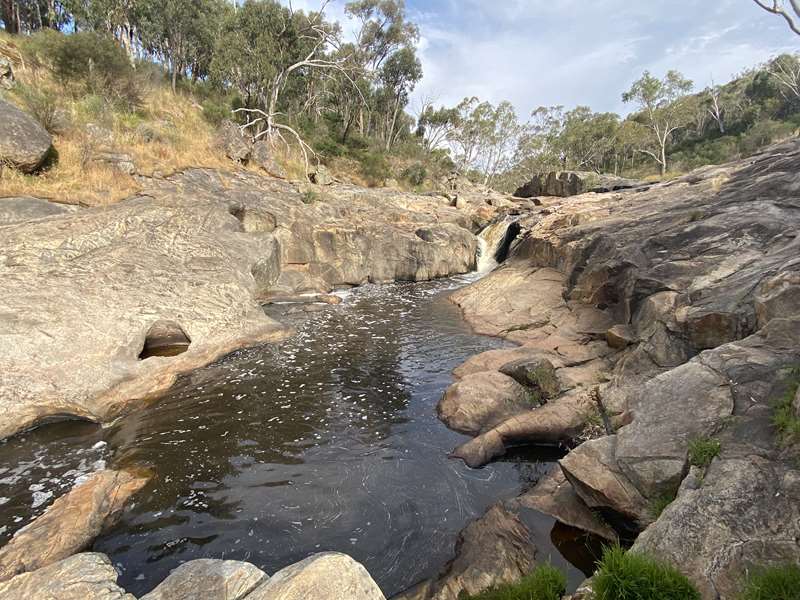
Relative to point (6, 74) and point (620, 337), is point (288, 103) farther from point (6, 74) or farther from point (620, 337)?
point (620, 337)

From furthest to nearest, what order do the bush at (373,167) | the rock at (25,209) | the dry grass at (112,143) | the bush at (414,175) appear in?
the bush at (414,175) < the bush at (373,167) < the dry grass at (112,143) < the rock at (25,209)

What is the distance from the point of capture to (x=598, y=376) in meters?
8.77

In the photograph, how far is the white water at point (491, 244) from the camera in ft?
84.6

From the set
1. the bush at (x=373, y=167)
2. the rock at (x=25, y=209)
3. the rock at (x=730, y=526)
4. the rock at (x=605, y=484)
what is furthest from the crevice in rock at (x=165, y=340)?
the bush at (x=373, y=167)

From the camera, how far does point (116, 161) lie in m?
16.4

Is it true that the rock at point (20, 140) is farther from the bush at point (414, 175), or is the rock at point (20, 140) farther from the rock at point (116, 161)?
the bush at point (414, 175)

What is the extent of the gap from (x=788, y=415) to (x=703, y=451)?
34.3 inches

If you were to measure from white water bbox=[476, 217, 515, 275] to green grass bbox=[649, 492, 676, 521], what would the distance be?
2119cm

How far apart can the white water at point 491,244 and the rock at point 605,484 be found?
67.3ft

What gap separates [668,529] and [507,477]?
289 cm

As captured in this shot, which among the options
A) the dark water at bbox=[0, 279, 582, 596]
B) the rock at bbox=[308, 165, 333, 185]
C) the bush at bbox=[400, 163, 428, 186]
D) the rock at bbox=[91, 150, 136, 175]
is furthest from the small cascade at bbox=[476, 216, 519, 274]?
the rock at bbox=[91, 150, 136, 175]

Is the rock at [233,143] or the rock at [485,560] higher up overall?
the rock at [233,143]

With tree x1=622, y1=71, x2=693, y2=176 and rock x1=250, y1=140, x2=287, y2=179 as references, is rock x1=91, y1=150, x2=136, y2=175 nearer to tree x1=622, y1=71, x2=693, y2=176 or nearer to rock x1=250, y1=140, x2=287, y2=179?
rock x1=250, y1=140, x2=287, y2=179

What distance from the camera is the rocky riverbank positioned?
12.0 ft
